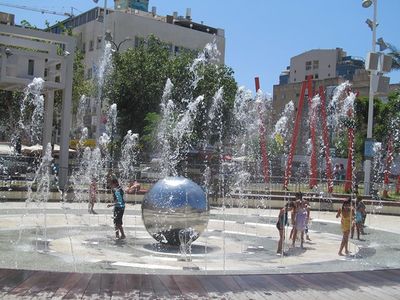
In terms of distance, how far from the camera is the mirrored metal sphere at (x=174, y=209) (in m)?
11.8

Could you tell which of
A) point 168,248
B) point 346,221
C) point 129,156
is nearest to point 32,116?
point 129,156

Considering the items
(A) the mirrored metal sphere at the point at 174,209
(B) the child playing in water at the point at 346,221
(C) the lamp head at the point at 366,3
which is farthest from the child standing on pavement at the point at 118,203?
(C) the lamp head at the point at 366,3

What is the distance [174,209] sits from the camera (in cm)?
1177

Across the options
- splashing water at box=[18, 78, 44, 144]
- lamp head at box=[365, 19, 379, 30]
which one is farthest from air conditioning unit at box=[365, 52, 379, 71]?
splashing water at box=[18, 78, 44, 144]

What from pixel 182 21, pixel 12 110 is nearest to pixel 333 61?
pixel 182 21

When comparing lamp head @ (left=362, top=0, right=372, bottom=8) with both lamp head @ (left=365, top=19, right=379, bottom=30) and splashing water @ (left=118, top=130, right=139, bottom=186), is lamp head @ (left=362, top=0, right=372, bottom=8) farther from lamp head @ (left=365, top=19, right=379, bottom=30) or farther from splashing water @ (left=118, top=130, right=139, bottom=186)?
splashing water @ (left=118, top=130, right=139, bottom=186)

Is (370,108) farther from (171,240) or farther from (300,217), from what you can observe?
(171,240)

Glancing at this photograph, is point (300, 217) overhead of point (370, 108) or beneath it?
beneath

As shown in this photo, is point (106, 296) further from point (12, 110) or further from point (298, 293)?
point (12, 110)

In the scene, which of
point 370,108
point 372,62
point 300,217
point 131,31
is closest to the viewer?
point 300,217

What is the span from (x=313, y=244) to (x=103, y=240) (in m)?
5.52

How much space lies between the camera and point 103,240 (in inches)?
540

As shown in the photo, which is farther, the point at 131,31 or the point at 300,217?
the point at 131,31

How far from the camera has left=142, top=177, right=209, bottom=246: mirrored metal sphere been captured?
11.8 m
